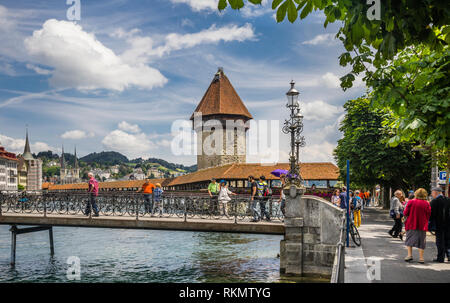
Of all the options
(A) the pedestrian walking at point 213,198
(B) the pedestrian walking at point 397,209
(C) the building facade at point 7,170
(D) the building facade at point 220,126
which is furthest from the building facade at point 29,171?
(B) the pedestrian walking at point 397,209

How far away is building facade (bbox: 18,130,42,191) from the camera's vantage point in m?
118

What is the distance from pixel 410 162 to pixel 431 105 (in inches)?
842

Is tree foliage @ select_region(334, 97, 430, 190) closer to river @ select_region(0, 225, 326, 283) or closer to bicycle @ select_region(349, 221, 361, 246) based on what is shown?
river @ select_region(0, 225, 326, 283)

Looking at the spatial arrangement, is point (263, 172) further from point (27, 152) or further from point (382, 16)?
point (27, 152)

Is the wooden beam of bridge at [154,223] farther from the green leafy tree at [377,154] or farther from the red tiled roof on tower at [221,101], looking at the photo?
the red tiled roof on tower at [221,101]

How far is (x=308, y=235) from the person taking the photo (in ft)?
44.9

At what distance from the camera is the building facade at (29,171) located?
387 feet

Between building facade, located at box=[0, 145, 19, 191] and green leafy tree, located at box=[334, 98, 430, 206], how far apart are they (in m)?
85.7

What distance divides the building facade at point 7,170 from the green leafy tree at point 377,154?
85.7 metres

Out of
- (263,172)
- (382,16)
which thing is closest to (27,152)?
(263,172)

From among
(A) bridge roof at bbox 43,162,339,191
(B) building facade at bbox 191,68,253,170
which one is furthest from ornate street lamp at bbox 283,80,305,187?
(B) building facade at bbox 191,68,253,170

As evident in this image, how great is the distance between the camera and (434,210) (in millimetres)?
9219
